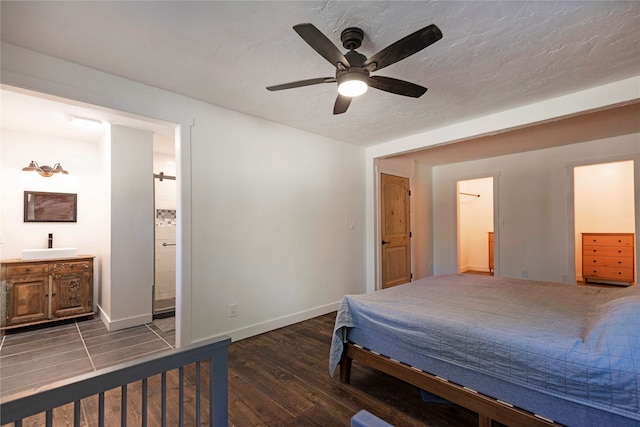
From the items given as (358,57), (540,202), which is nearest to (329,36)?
(358,57)

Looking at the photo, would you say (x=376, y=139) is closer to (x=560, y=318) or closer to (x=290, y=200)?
(x=290, y=200)

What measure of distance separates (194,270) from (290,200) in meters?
1.36

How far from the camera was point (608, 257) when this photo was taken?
17.3 ft

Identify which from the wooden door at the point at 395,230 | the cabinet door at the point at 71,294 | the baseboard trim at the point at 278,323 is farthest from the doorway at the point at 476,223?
the cabinet door at the point at 71,294

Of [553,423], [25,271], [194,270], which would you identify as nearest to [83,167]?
[25,271]

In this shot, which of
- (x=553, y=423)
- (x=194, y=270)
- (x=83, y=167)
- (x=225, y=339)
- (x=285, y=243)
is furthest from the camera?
(x=83, y=167)

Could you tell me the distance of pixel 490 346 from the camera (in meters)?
1.52

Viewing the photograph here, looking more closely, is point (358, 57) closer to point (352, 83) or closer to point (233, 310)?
point (352, 83)

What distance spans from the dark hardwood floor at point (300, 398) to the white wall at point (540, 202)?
3897mm

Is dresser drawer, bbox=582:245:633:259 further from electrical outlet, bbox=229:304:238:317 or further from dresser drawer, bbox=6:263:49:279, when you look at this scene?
dresser drawer, bbox=6:263:49:279

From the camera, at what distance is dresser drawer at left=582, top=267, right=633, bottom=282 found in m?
5.08

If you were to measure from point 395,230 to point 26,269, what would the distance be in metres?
4.97

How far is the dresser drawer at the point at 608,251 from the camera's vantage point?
5.11m

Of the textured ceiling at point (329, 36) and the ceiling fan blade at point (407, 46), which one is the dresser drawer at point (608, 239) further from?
the ceiling fan blade at point (407, 46)
